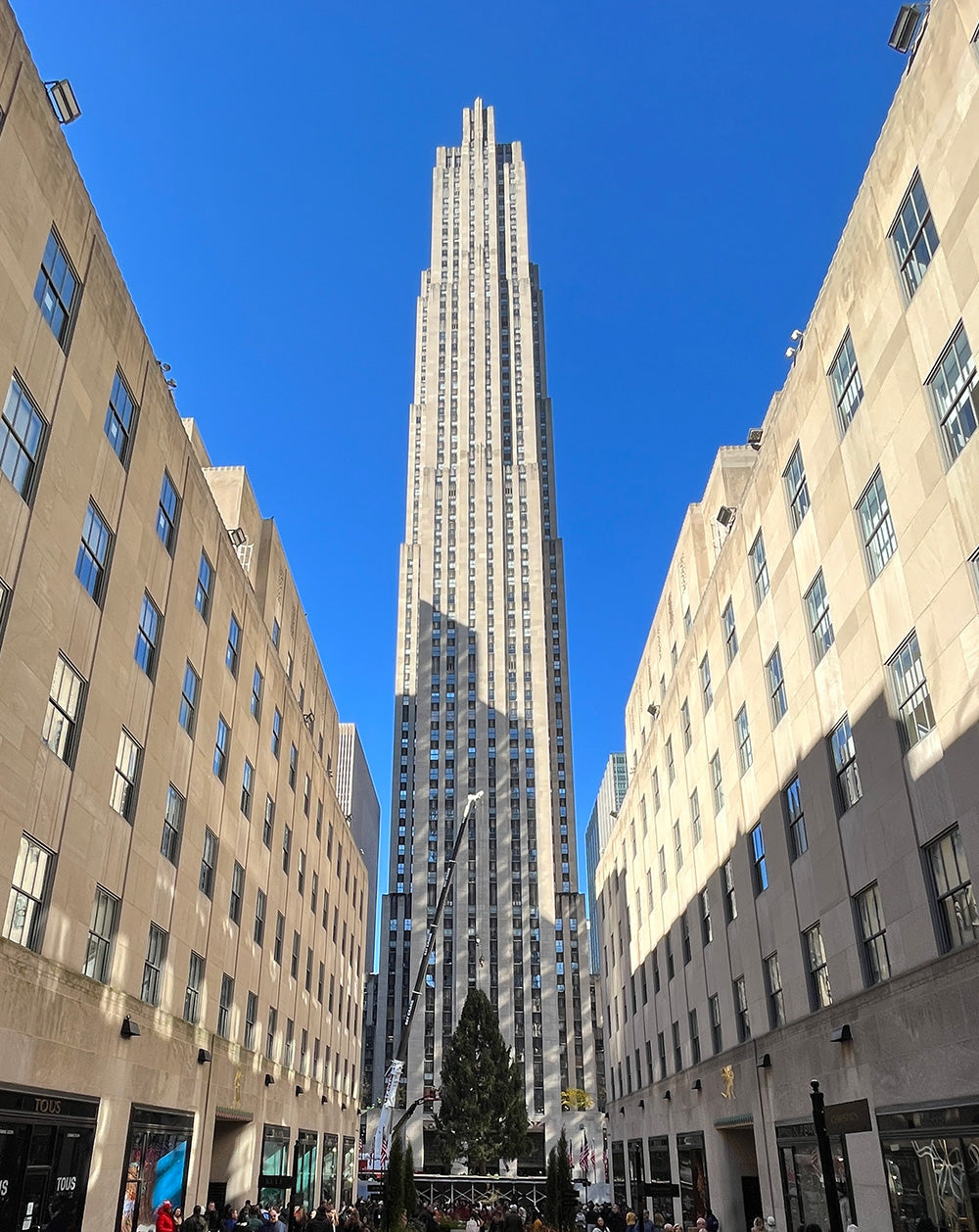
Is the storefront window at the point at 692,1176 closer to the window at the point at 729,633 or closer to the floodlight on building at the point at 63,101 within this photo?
the window at the point at 729,633

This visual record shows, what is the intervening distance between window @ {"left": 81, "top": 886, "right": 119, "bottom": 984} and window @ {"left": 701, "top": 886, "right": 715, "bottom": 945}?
20.9 meters

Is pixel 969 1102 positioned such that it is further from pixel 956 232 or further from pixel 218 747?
pixel 218 747

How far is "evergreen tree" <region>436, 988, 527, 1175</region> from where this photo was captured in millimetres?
85000

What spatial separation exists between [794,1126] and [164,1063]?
16058 millimetres

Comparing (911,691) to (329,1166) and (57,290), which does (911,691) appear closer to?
(57,290)

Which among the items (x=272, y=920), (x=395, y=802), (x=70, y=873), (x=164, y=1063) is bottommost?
(x=164, y=1063)

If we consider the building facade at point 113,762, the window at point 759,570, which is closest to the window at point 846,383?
the window at point 759,570

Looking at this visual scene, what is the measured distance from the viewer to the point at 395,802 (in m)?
140

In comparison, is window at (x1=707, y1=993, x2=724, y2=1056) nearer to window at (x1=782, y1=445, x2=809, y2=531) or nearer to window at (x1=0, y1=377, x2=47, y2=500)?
window at (x1=782, y1=445, x2=809, y2=531)

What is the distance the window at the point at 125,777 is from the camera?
22.1 m

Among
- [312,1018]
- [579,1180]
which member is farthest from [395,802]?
[312,1018]

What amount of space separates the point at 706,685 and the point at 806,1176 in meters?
16.8

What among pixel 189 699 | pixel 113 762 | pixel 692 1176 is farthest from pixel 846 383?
pixel 692 1176

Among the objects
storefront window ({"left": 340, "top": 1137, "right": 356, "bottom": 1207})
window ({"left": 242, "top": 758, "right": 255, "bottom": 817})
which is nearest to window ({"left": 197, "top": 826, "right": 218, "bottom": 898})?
window ({"left": 242, "top": 758, "right": 255, "bottom": 817})
